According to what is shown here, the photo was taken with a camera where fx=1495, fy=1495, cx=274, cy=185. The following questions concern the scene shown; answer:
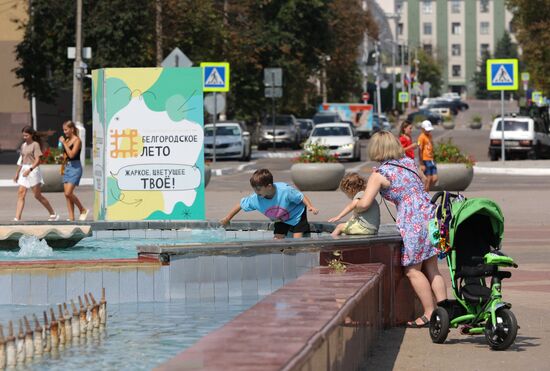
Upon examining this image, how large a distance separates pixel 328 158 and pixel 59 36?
21993mm

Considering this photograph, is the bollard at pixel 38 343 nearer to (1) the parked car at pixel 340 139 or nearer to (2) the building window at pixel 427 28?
(1) the parked car at pixel 340 139

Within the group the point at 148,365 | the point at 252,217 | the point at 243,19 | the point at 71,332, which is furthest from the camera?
the point at 243,19

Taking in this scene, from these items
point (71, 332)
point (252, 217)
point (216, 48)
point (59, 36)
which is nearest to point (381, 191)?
point (71, 332)

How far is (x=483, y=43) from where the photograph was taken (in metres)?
197

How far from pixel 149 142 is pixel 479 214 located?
8.09 metres

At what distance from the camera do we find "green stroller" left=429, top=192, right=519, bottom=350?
378 inches

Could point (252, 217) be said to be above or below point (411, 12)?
below

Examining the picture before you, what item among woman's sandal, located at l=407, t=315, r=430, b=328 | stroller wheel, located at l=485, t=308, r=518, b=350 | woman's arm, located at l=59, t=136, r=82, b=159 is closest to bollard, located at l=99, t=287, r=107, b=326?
woman's sandal, located at l=407, t=315, r=430, b=328

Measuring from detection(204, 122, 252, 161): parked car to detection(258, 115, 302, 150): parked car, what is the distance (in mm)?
11722

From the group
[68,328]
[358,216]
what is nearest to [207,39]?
[358,216]

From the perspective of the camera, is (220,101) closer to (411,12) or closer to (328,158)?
(328,158)

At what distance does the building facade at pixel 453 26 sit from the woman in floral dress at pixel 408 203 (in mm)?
181062

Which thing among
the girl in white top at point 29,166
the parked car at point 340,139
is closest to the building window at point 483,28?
the parked car at point 340,139

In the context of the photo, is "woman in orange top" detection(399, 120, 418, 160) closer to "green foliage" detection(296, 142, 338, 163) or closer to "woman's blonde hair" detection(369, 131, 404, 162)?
"green foliage" detection(296, 142, 338, 163)
